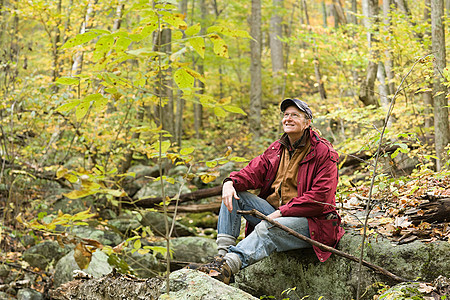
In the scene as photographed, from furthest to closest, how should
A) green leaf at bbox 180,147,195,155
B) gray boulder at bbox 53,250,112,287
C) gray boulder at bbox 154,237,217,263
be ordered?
gray boulder at bbox 154,237,217,263, gray boulder at bbox 53,250,112,287, green leaf at bbox 180,147,195,155

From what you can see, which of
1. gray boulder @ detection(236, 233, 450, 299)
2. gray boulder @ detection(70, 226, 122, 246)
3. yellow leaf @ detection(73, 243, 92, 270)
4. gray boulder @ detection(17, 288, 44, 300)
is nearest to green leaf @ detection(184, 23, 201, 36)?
yellow leaf @ detection(73, 243, 92, 270)

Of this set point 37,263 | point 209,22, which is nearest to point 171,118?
point 209,22

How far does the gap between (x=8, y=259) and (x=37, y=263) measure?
1.26ft

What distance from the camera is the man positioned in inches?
118

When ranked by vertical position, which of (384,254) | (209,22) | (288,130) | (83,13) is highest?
(209,22)

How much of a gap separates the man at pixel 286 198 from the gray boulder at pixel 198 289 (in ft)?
0.81

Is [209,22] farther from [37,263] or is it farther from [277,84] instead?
[37,263]

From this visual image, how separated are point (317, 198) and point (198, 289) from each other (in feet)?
4.04

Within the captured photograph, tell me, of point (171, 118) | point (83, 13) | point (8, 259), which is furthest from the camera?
point (171, 118)

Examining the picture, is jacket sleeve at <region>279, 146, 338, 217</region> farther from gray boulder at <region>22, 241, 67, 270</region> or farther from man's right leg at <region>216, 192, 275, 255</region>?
gray boulder at <region>22, 241, 67, 270</region>

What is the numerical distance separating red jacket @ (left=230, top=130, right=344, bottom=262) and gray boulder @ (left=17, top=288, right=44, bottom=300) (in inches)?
122

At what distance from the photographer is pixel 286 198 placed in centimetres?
338

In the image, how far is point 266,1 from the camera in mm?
15766

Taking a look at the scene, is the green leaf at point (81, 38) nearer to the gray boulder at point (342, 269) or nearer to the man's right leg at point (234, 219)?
the man's right leg at point (234, 219)
